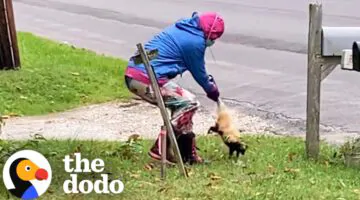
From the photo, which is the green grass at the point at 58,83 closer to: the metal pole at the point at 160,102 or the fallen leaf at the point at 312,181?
the metal pole at the point at 160,102

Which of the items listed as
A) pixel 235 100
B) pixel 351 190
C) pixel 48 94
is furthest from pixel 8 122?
pixel 351 190

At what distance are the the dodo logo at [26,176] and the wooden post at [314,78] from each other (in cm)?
269

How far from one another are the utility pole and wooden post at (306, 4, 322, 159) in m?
5.77

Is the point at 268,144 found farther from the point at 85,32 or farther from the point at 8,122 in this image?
the point at 85,32

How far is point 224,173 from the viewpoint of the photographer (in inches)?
261

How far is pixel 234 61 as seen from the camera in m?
14.3

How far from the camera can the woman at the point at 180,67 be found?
6.86m

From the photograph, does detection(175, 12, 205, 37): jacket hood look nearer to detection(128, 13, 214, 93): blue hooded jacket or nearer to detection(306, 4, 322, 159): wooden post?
detection(128, 13, 214, 93): blue hooded jacket

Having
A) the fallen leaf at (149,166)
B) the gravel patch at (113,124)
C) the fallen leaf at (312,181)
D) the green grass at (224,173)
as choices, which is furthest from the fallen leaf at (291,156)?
the fallen leaf at (149,166)

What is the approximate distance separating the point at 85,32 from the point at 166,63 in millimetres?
12455

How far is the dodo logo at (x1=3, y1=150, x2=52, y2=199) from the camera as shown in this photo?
530 cm

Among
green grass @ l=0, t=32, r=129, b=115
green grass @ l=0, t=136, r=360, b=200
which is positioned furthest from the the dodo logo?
green grass @ l=0, t=32, r=129, b=115

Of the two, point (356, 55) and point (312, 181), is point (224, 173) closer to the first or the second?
point (312, 181)

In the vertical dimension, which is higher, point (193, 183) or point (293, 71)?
point (193, 183)
